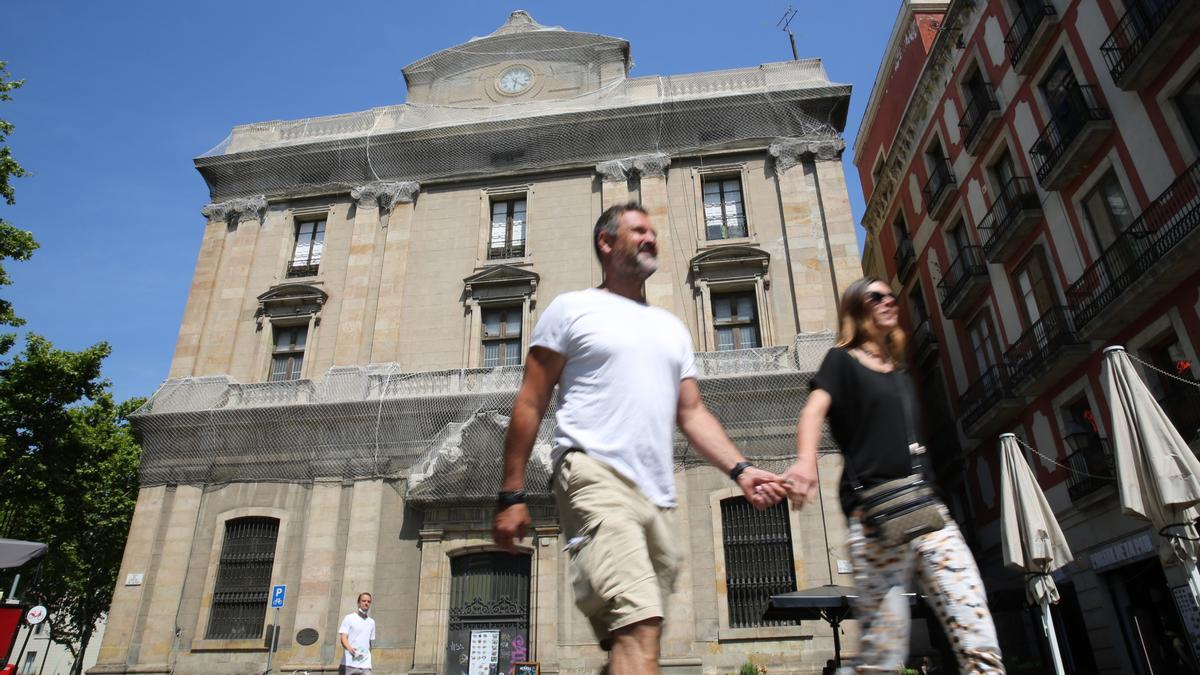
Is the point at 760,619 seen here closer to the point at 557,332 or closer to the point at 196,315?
the point at 557,332

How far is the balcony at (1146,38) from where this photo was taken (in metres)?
13.1

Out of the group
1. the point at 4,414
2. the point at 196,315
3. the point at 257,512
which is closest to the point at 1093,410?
the point at 257,512

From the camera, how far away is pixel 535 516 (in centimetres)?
1666

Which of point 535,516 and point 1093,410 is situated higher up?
point 1093,410

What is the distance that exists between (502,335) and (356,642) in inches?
387

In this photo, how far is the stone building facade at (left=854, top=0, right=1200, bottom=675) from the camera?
1362 cm

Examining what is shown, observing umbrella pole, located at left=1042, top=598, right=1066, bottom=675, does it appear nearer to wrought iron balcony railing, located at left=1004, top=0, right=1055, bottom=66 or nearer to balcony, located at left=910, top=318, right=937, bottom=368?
wrought iron balcony railing, located at left=1004, top=0, right=1055, bottom=66

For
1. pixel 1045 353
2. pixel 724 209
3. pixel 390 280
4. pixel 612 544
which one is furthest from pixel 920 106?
pixel 612 544

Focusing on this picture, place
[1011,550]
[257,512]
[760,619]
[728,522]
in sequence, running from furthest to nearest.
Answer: [257,512], [728,522], [760,619], [1011,550]

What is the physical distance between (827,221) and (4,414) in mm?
23023

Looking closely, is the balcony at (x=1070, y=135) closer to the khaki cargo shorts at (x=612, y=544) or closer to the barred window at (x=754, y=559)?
the barred window at (x=754, y=559)

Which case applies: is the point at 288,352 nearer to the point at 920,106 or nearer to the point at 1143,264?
the point at 1143,264

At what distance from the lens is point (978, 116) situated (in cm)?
2053

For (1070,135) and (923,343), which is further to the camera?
(923,343)
